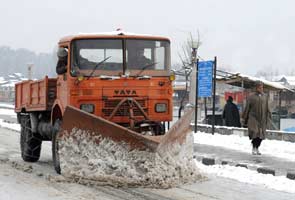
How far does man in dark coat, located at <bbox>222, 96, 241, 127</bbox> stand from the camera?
69.3 feet

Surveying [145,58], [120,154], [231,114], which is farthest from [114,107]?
[231,114]

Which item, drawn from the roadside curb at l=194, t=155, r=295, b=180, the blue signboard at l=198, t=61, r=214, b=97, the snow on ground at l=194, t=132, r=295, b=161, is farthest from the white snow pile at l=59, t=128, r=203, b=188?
the blue signboard at l=198, t=61, r=214, b=97

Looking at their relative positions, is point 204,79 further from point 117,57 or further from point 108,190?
point 108,190

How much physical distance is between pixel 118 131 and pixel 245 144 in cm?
870

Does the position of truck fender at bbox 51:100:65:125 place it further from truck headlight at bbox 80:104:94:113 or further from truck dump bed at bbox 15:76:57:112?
truck headlight at bbox 80:104:94:113

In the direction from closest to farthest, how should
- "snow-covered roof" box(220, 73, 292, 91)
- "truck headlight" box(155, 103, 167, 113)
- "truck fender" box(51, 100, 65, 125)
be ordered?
"truck headlight" box(155, 103, 167, 113) → "truck fender" box(51, 100, 65, 125) → "snow-covered roof" box(220, 73, 292, 91)

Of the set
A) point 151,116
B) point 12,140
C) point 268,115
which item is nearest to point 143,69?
point 151,116

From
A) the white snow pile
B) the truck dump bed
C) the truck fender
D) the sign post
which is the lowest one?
the white snow pile

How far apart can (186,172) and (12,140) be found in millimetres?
11359

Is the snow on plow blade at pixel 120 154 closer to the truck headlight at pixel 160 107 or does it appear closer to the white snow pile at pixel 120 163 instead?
the white snow pile at pixel 120 163

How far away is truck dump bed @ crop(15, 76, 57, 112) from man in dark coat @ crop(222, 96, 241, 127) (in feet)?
29.8

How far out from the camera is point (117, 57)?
10.3 meters

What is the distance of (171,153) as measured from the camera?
29.4 feet

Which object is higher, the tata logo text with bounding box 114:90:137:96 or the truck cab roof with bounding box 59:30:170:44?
the truck cab roof with bounding box 59:30:170:44
